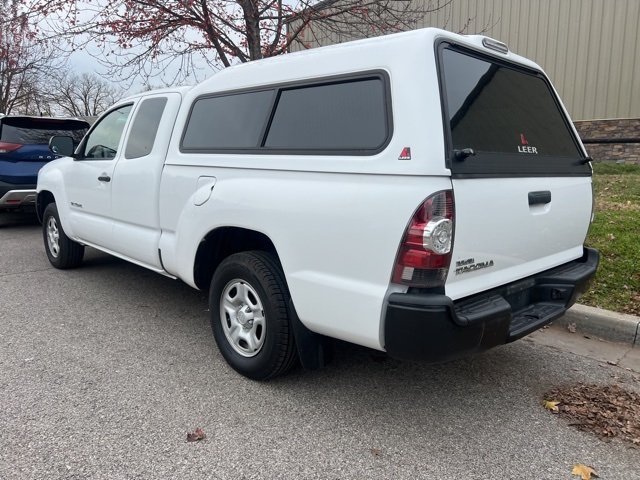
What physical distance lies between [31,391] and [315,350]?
180 cm

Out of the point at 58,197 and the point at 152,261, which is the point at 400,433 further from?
the point at 58,197

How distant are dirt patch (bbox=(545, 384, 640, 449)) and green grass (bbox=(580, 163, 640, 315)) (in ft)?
4.13

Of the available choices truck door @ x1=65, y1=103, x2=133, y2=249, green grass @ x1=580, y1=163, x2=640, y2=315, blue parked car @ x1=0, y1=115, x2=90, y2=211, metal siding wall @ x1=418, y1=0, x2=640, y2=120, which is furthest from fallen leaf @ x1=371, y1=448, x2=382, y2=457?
metal siding wall @ x1=418, y1=0, x2=640, y2=120

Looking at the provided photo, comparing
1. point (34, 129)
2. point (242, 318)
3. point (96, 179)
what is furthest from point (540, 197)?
point (34, 129)

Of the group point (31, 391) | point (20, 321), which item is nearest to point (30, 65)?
point (20, 321)

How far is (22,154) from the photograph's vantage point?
8570 mm

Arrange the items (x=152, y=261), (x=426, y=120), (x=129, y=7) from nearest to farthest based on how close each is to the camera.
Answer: (x=426, y=120)
(x=152, y=261)
(x=129, y=7)

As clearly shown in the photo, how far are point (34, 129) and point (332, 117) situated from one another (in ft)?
25.4

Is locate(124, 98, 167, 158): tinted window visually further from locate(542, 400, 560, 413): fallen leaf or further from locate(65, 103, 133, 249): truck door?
locate(542, 400, 560, 413): fallen leaf

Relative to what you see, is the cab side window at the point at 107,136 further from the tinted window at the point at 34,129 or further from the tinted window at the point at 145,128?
the tinted window at the point at 34,129

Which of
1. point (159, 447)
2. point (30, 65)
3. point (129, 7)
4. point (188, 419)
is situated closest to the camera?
point (159, 447)

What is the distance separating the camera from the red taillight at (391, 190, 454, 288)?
2395mm

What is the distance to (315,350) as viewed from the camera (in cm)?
305

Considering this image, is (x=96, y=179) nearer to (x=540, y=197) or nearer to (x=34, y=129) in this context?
(x=540, y=197)
